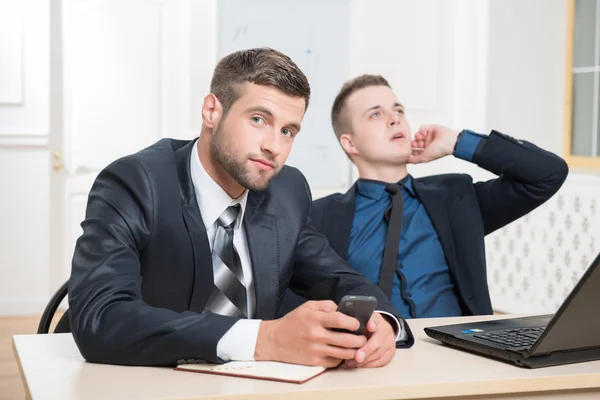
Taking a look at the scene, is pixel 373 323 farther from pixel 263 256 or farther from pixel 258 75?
pixel 258 75

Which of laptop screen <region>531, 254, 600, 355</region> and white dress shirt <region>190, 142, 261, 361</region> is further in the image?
white dress shirt <region>190, 142, 261, 361</region>

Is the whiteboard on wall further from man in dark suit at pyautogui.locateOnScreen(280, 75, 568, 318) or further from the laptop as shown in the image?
the laptop

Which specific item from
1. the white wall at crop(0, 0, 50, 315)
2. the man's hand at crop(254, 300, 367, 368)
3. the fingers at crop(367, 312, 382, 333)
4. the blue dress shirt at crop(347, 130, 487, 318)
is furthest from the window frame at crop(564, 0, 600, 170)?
the man's hand at crop(254, 300, 367, 368)

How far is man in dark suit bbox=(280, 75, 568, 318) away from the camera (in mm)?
2541

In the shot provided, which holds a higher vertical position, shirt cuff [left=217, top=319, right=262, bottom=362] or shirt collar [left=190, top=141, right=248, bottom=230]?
shirt collar [left=190, top=141, right=248, bottom=230]

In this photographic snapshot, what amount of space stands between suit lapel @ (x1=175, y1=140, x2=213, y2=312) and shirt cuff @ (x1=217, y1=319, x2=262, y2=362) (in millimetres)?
321

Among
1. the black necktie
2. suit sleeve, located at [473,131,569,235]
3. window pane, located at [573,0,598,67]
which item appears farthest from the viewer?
window pane, located at [573,0,598,67]

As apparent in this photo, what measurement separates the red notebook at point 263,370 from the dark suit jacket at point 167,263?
0.03 meters

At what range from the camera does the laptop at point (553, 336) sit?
4.68 feet

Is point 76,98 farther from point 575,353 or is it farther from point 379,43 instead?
point 575,353

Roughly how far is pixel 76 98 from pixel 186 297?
3718 millimetres

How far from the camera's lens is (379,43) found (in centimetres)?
568

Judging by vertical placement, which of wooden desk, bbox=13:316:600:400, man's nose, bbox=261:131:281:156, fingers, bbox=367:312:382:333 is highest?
man's nose, bbox=261:131:281:156

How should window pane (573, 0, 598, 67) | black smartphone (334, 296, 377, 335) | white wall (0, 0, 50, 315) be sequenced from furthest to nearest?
white wall (0, 0, 50, 315) < window pane (573, 0, 598, 67) < black smartphone (334, 296, 377, 335)
